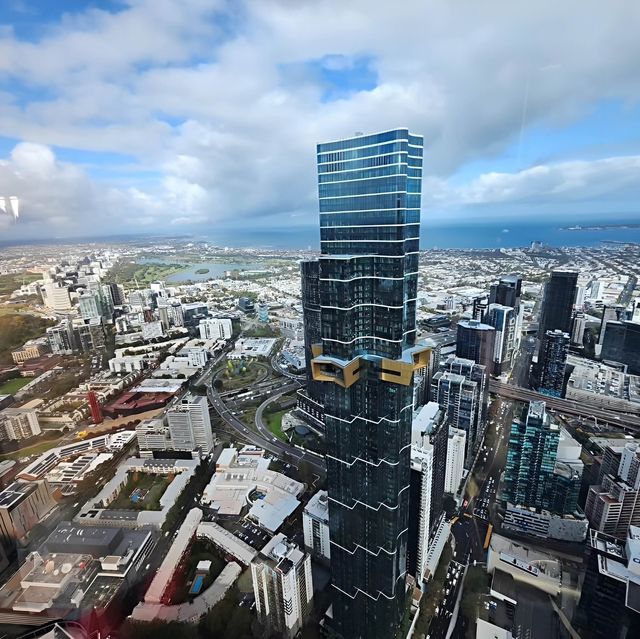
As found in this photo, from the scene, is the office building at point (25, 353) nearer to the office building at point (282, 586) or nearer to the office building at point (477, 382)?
the office building at point (282, 586)

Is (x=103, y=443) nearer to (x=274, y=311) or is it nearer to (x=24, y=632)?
(x=24, y=632)

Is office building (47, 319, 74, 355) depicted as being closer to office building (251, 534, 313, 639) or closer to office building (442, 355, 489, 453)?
office building (251, 534, 313, 639)

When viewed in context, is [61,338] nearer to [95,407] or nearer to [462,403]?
[95,407]

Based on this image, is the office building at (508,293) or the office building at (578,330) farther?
the office building at (578,330)

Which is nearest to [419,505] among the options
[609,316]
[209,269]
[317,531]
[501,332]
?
[317,531]

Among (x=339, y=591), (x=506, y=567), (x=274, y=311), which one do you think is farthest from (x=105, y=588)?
(x=274, y=311)

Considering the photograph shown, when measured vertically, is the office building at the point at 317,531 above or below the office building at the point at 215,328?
below

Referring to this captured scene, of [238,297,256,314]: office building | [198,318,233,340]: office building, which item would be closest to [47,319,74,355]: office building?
[198,318,233,340]: office building

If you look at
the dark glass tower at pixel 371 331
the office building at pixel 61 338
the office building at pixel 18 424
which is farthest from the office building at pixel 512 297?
the office building at pixel 18 424
